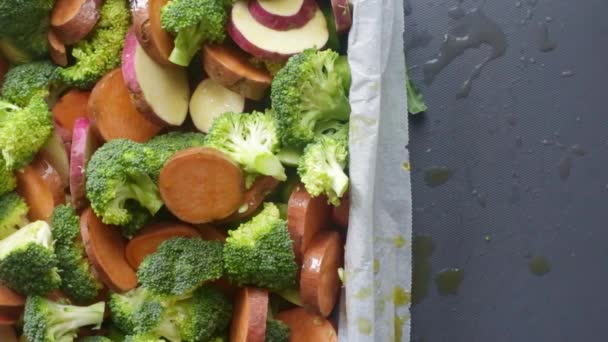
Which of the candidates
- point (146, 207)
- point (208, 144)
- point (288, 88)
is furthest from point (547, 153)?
point (146, 207)

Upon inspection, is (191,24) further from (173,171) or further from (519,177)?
(519,177)

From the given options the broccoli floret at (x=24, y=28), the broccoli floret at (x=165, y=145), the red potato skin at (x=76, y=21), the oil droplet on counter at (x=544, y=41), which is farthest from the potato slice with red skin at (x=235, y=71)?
the oil droplet on counter at (x=544, y=41)

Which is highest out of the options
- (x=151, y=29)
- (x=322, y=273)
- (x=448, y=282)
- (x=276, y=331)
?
(x=151, y=29)

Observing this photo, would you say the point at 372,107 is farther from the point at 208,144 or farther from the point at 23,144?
the point at 23,144

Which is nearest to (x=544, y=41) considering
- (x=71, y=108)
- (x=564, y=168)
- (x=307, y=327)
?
(x=564, y=168)

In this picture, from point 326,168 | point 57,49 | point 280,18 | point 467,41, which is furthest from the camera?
point 467,41

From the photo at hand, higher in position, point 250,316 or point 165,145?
point 165,145

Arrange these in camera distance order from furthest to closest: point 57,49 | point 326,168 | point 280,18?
point 57,49
point 280,18
point 326,168
